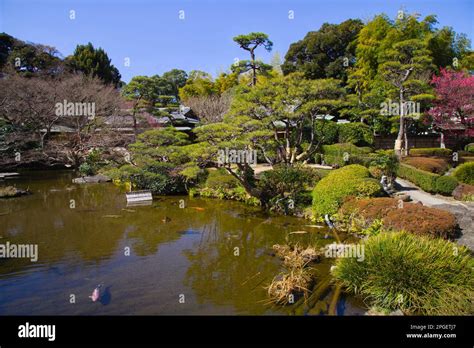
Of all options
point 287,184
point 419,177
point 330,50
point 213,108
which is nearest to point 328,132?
point 213,108

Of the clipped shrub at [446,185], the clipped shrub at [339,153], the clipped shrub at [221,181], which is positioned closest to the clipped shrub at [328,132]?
the clipped shrub at [339,153]

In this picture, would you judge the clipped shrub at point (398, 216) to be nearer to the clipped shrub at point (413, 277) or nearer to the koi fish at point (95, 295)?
the clipped shrub at point (413, 277)

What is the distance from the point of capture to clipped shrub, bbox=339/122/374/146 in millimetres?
23656

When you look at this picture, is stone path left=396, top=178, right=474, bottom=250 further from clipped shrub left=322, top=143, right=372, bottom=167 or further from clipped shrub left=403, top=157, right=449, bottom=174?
clipped shrub left=322, top=143, right=372, bottom=167

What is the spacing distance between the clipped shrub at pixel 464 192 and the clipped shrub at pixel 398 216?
3.99 m

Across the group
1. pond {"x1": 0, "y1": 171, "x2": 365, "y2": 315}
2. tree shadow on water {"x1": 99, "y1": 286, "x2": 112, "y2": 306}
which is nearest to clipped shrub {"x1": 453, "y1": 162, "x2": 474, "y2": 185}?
pond {"x1": 0, "y1": 171, "x2": 365, "y2": 315}

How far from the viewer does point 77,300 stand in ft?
21.6

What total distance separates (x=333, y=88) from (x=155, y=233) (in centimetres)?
987

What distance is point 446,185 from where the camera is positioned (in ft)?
42.6

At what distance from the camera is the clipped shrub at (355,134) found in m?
23.7

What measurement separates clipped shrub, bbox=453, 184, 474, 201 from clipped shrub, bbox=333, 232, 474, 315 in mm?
6686

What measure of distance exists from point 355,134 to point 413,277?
19.1 metres

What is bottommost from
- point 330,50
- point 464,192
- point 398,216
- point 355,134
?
point 398,216

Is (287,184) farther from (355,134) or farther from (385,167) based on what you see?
(355,134)
